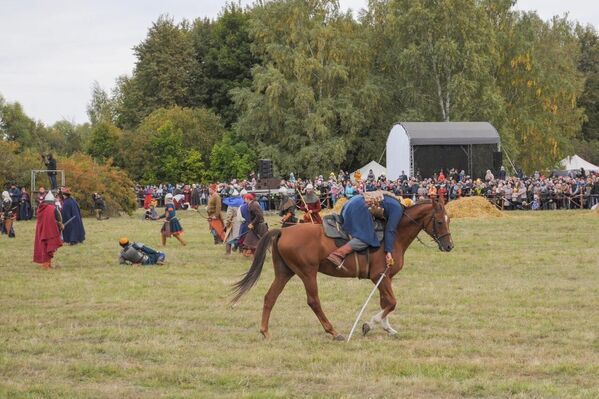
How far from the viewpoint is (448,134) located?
50250mm

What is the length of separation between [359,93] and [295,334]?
5185 cm

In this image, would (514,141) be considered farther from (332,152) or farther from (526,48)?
(332,152)

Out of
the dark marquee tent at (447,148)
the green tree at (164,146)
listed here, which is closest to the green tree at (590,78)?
the green tree at (164,146)

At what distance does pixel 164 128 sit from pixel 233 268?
47471mm

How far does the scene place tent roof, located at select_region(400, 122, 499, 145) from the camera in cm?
4988

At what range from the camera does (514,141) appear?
62.7 metres

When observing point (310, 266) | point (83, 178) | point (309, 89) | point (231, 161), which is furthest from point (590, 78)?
point (310, 266)

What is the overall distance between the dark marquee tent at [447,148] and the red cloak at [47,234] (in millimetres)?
29012

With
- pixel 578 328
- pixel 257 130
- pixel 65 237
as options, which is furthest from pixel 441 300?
pixel 257 130

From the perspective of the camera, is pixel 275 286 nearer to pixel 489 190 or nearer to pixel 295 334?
pixel 295 334

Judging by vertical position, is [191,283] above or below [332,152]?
below

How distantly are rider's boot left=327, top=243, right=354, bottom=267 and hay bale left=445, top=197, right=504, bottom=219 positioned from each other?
26955mm

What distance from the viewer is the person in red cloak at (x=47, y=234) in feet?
74.5

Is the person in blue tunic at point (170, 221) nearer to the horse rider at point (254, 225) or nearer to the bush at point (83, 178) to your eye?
the horse rider at point (254, 225)
